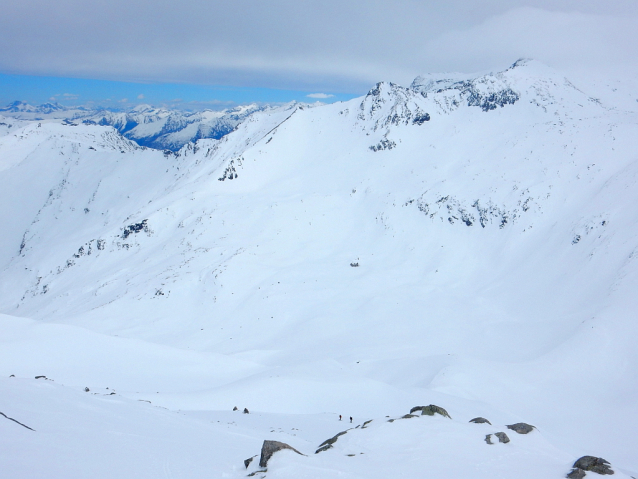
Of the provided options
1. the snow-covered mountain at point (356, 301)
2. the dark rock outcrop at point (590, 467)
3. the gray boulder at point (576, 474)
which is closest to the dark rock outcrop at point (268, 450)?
the snow-covered mountain at point (356, 301)

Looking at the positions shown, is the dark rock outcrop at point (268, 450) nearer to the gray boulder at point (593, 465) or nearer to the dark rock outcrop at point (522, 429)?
the gray boulder at point (593, 465)

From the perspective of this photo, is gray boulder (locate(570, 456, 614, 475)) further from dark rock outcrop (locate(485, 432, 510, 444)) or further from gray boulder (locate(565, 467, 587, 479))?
dark rock outcrop (locate(485, 432, 510, 444))

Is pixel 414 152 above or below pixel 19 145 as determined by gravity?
below

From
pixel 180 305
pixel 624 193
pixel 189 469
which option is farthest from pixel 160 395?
pixel 624 193

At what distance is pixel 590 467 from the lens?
9.98m

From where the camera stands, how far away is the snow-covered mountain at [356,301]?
39.2ft

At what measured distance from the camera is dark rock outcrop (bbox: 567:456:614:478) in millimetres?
9820

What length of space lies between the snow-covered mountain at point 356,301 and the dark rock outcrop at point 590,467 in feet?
1.89

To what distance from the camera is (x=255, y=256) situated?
2066 inches

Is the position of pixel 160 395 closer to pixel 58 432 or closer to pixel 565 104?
pixel 58 432

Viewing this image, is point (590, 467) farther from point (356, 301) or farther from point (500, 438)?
point (356, 301)

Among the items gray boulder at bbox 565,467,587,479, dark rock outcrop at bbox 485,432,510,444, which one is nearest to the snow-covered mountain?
dark rock outcrop at bbox 485,432,510,444

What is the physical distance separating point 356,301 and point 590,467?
34.1m

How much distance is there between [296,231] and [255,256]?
9.98 m
